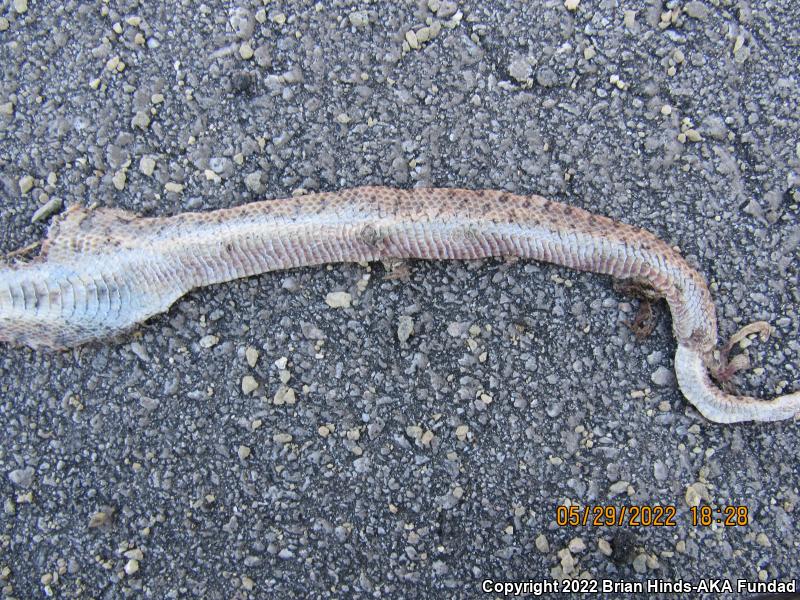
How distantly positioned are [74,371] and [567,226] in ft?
6.87

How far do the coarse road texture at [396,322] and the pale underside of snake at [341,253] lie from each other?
0.27 feet

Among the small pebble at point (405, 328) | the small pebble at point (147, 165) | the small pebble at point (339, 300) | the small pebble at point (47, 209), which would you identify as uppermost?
the small pebble at point (147, 165)

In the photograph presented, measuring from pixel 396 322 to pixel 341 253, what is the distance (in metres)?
0.36

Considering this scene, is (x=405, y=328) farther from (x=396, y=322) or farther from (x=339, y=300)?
(x=339, y=300)

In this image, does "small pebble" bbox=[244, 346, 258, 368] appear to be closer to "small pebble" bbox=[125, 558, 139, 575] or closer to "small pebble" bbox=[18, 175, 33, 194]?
"small pebble" bbox=[125, 558, 139, 575]

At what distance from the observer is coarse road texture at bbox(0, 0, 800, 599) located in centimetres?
240

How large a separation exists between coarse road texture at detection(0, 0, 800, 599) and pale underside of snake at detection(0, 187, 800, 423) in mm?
82

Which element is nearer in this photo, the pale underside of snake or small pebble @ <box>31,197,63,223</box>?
the pale underside of snake

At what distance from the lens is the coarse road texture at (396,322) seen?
7.86 ft

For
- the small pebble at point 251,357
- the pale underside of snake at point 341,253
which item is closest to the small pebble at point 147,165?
the pale underside of snake at point 341,253

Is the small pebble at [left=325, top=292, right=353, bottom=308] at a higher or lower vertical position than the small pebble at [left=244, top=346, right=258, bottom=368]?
higher

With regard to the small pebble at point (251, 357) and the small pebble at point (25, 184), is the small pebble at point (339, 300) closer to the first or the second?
the small pebble at point (251, 357)

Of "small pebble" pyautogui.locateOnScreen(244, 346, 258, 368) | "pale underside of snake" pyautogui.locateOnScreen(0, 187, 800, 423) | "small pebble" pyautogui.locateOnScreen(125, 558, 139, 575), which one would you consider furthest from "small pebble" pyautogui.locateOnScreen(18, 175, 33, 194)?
"small pebble" pyautogui.locateOnScreen(125, 558, 139, 575)

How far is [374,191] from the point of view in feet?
8.02
